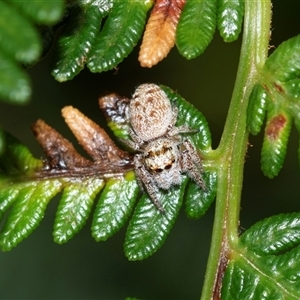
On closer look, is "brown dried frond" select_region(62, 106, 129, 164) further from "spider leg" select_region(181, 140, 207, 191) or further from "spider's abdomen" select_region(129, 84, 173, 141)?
"spider leg" select_region(181, 140, 207, 191)

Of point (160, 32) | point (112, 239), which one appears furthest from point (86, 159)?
point (112, 239)

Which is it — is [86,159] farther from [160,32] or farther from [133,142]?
[160,32]

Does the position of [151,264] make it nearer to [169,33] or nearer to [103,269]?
[103,269]

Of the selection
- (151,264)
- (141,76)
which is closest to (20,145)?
(141,76)

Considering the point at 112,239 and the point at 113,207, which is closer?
the point at 113,207

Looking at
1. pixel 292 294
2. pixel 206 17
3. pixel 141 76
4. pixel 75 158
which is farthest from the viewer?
pixel 141 76

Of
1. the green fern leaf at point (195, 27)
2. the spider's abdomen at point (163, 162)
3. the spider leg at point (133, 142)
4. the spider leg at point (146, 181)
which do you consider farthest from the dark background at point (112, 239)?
the green fern leaf at point (195, 27)
